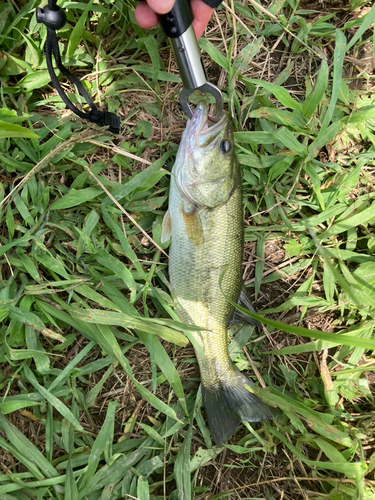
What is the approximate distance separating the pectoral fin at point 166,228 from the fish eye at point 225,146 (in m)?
0.57

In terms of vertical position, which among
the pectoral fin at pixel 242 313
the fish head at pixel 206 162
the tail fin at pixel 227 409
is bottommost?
the tail fin at pixel 227 409

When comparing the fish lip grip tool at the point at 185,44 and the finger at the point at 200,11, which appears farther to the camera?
the finger at the point at 200,11

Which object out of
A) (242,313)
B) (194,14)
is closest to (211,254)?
(242,313)

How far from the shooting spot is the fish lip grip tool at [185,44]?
1.83 m

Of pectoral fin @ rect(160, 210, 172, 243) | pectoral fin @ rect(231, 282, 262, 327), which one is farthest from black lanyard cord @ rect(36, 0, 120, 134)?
pectoral fin @ rect(231, 282, 262, 327)

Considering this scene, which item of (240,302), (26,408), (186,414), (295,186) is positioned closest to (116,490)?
(186,414)

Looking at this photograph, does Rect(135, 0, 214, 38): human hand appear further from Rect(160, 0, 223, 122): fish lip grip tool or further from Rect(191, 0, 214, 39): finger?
Rect(160, 0, 223, 122): fish lip grip tool

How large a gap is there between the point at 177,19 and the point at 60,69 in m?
0.81

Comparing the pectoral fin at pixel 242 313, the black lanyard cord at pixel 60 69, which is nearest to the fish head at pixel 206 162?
the black lanyard cord at pixel 60 69

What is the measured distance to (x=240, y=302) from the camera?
2.56m

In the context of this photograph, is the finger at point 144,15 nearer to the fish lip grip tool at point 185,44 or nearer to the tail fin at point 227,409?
the fish lip grip tool at point 185,44

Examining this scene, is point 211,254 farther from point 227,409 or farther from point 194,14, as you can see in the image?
point 194,14

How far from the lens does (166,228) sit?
95.5 inches

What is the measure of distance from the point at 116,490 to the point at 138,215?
1954mm
